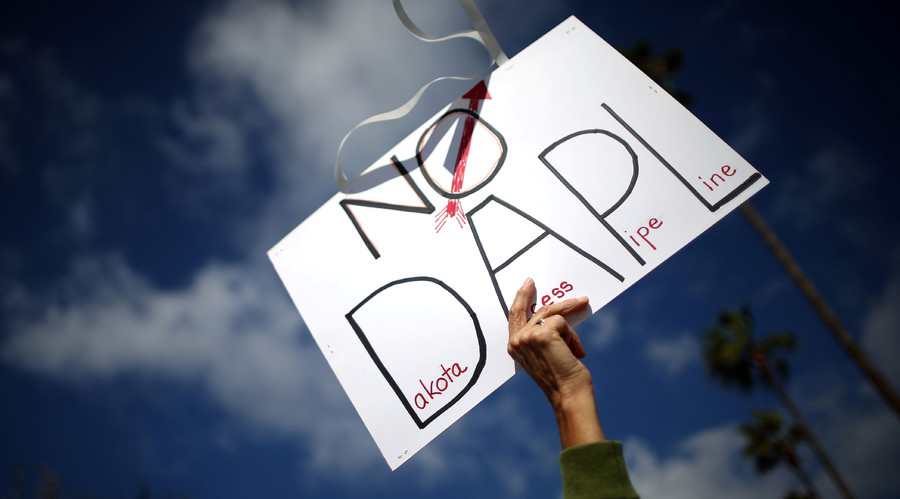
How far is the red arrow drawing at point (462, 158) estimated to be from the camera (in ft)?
4.79

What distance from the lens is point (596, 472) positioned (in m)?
0.93

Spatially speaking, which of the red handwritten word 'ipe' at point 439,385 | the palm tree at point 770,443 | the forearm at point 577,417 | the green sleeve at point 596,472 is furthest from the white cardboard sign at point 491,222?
the palm tree at point 770,443

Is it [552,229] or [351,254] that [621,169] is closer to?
[552,229]

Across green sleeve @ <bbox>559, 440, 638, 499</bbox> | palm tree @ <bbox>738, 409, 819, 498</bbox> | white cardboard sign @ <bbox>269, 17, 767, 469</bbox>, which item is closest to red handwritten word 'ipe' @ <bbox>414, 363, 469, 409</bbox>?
white cardboard sign @ <bbox>269, 17, 767, 469</bbox>

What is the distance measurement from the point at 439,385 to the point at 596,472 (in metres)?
0.50

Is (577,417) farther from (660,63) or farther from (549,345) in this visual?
(660,63)

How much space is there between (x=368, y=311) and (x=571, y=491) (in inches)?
31.6

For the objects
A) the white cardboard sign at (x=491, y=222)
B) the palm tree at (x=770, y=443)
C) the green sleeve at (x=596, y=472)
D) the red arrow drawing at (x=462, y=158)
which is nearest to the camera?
the green sleeve at (x=596, y=472)

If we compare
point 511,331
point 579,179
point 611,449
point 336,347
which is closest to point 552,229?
point 579,179

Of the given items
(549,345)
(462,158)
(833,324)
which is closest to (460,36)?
(462,158)

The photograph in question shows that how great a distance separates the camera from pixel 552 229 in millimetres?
1319

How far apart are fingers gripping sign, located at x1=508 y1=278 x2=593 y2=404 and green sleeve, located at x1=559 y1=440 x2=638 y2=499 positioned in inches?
6.3

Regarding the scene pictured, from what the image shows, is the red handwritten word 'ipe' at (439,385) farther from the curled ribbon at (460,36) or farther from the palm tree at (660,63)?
the palm tree at (660,63)

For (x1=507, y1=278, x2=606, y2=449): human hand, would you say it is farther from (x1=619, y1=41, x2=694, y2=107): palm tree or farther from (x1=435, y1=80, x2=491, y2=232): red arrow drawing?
(x1=619, y1=41, x2=694, y2=107): palm tree
